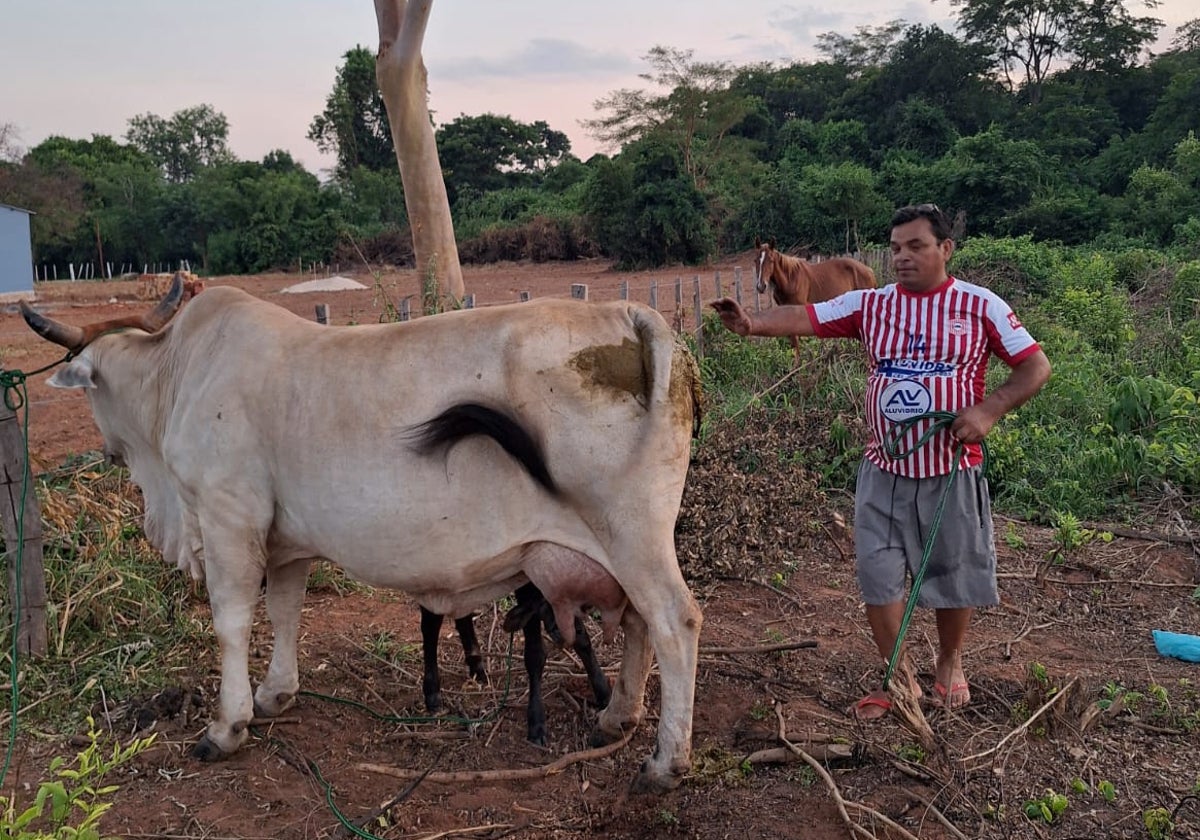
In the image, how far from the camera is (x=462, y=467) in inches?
134

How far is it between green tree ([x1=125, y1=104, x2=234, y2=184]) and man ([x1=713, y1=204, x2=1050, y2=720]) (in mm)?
73828

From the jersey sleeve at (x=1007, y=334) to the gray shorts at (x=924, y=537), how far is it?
471mm

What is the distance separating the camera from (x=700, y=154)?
120 ft

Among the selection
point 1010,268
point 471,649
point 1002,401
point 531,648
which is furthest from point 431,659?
point 1010,268

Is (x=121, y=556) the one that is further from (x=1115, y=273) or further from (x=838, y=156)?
(x=838, y=156)

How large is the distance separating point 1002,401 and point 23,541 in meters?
4.07

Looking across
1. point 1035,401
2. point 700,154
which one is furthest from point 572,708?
point 700,154

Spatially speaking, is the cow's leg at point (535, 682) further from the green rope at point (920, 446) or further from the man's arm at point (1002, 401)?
the man's arm at point (1002, 401)

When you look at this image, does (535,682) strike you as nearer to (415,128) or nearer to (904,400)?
(904,400)

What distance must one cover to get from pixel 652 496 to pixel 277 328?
1.61 meters

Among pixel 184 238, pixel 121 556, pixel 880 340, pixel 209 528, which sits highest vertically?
pixel 184 238

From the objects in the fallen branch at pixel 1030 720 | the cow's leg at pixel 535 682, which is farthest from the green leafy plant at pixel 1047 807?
the cow's leg at pixel 535 682

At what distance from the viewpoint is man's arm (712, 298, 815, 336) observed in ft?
12.5

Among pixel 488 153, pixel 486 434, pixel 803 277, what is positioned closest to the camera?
pixel 486 434
